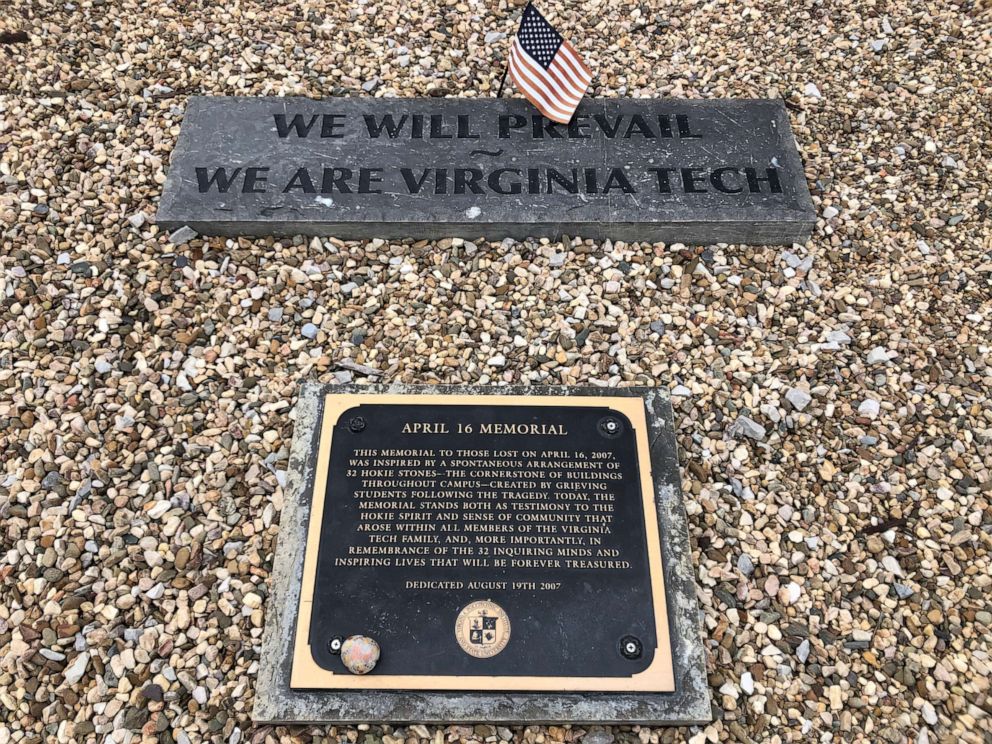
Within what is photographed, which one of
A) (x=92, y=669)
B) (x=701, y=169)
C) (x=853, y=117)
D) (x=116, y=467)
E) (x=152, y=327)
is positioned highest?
(x=853, y=117)

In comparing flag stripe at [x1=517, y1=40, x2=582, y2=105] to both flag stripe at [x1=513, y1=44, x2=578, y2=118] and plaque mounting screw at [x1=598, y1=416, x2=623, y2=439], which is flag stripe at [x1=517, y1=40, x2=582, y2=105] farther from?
plaque mounting screw at [x1=598, y1=416, x2=623, y2=439]

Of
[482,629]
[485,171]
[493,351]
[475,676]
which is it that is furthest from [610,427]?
[485,171]

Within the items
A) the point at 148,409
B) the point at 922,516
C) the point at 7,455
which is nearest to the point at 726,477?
the point at 922,516

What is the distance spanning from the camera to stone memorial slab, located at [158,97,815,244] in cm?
330

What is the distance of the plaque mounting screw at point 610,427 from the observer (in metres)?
2.62

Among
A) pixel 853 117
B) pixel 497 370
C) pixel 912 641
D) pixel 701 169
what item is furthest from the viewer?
pixel 853 117

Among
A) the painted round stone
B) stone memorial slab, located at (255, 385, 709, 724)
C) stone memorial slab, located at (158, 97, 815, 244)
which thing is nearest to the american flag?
stone memorial slab, located at (158, 97, 815, 244)

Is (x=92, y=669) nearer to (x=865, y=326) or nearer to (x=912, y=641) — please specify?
(x=912, y=641)

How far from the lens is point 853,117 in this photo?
12.8ft

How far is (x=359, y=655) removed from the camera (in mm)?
2197

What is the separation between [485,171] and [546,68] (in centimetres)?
59

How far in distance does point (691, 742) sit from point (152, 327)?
9.26 ft

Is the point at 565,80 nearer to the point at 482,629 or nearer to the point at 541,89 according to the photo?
the point at 541,89

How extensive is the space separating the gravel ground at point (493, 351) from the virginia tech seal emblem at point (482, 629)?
29cm
